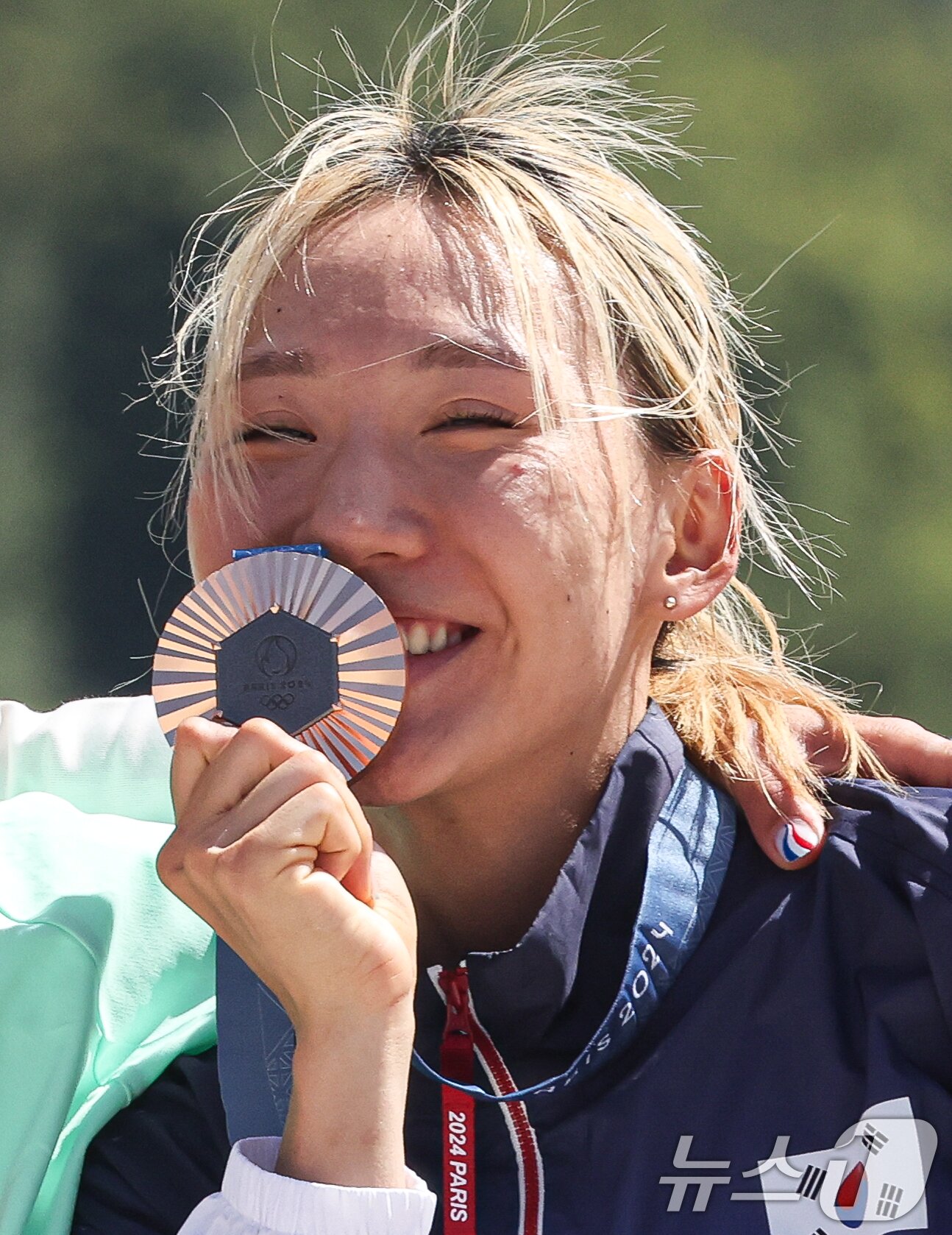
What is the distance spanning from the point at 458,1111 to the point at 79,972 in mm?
498

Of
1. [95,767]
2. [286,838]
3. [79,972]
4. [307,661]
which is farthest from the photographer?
[95,767]

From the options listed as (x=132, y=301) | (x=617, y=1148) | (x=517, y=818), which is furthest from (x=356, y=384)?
(x=132, y=301)

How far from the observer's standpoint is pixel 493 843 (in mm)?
2025

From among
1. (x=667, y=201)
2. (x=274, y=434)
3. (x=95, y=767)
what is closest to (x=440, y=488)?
(x=274, y=434)

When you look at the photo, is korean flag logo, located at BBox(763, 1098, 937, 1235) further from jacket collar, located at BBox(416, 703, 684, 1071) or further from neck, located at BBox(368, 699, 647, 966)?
neck, located at BBox(368, 699, 647, 966)

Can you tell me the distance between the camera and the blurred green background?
5160 millimetres

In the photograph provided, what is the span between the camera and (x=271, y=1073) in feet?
6.10

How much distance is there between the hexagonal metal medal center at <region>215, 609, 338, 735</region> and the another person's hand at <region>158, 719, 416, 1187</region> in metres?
0.11

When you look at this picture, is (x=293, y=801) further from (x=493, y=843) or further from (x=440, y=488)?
(x=493, y=843)

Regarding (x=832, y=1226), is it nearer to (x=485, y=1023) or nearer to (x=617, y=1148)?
(x=617, y=1148)

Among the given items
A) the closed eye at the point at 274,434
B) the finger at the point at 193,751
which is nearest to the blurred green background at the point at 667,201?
the closed eye at the point at 274,434

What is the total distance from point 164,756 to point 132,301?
126 inches

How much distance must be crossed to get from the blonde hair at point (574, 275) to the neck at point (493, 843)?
20cm

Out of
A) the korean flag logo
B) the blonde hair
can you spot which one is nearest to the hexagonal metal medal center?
the blonde hair
